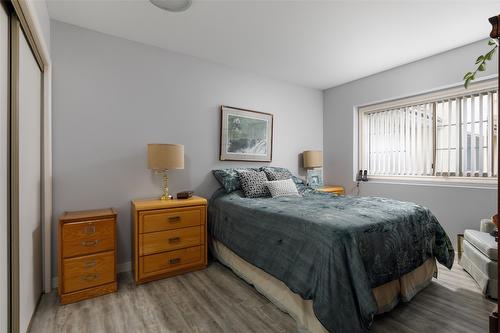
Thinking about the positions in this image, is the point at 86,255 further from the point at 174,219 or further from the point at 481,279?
the point at 481,279

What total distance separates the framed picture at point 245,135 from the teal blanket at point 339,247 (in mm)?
1143

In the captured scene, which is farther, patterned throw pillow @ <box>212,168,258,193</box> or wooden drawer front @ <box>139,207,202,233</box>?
patterned throw pillow @ <box>212,168,258,193</box>

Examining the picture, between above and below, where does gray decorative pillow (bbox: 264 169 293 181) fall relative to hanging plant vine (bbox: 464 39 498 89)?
below

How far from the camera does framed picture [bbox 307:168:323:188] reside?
4262 millimetres

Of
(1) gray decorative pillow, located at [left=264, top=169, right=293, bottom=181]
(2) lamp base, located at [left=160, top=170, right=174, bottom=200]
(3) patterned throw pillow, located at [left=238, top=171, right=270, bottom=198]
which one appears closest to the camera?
(2) lamp base, located at [left=160, top=170, right=174, bottom=200]

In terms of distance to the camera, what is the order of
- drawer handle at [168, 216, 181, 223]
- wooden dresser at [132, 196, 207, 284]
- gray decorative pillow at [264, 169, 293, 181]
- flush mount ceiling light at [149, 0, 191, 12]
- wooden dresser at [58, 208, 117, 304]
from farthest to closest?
gray decorative pillow at [264, 169, 293, 181], drawer handle at [168, 216, 181, 223], wooden dresser at [132, 196, 207, 284], flush mount ceiling light at [149, 0, 191, 12], wooden dresser at [58, 208, 117, 304]

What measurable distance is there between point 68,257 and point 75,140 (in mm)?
1114

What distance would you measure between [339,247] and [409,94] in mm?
3038

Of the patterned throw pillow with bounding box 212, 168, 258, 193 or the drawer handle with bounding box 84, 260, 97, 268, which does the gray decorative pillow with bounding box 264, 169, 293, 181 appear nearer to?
the patterned throw pillow with bounding box 212, 168, 258, 193

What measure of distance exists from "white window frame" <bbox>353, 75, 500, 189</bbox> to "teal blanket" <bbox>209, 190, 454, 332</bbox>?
1.27 metres

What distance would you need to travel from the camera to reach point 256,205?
2412 mm

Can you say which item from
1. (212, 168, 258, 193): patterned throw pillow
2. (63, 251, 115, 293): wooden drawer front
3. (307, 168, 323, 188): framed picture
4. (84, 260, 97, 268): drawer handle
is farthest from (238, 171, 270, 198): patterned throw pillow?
(84, 260, 97, 268): drawer handle

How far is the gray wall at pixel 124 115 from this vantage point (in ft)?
7.82

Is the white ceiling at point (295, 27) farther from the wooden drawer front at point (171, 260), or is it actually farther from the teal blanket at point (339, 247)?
the wooden drawer front at point (171, 260)
